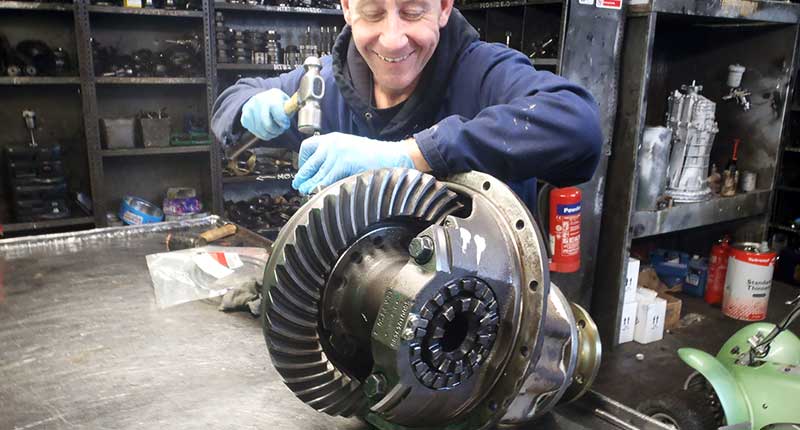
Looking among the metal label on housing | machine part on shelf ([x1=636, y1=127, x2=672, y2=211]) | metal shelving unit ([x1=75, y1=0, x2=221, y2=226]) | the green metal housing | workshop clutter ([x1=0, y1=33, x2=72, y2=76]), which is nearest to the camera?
the metal label on housing

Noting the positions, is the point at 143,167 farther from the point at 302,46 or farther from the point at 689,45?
the point at 689,45

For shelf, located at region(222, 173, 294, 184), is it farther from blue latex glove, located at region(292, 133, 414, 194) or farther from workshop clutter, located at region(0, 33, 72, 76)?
blue latex glove, located at region(292, 133, 414, 194)

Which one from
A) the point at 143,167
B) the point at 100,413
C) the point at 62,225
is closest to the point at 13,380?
the point at 100,413

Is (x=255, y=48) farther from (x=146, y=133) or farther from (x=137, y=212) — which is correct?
(x=137, y=212)

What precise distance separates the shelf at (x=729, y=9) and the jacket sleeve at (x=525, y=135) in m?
1.51

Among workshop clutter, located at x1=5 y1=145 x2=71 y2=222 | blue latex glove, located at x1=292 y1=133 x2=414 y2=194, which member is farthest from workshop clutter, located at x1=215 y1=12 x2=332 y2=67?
blue latex glove, located at x1=292 y1=133 x2=414 y2=194

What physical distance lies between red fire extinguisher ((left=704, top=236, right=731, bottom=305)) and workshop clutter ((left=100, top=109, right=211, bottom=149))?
2.84 meters

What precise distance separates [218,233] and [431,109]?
2.87ft

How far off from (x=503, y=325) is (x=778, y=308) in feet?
10.1

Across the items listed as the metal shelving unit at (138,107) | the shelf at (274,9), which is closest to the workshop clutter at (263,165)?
the metal shelving unit at (138,107)

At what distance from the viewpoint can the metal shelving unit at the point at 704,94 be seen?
251 cm

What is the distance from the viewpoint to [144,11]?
3137 mm

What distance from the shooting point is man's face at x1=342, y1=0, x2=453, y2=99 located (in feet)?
3.64

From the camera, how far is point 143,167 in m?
3.77
